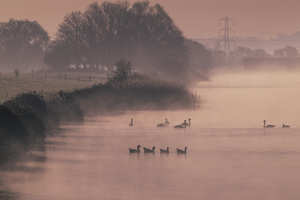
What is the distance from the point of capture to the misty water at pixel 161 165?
113 feet

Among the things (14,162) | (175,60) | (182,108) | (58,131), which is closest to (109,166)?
(14,162)

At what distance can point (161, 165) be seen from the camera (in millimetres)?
42375

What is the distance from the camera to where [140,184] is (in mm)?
36312

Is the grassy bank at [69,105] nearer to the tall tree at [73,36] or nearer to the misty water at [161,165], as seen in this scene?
the misty water at [161,165]

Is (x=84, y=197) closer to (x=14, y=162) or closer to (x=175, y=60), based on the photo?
(x=14, y=162)

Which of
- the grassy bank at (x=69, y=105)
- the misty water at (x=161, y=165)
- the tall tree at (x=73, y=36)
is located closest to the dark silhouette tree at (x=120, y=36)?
the tall tree at (x=73, y=36)

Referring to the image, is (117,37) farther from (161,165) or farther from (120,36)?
(161,165)

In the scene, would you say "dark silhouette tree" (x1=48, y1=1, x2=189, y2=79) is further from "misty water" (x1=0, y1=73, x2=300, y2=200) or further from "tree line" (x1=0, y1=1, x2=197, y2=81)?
"misty water" (x1=0, y1=73, x2=300, y2=200)

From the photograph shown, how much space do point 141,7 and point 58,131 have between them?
112753 mm

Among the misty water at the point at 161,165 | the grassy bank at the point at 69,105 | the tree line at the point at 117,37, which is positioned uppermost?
the tree line at the point at 117,37

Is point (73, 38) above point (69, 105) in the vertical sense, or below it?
above

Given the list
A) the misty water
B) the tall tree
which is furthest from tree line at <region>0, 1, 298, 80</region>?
the misty water

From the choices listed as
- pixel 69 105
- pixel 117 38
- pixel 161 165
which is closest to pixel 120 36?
pixel 117 38

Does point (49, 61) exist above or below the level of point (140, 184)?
above
